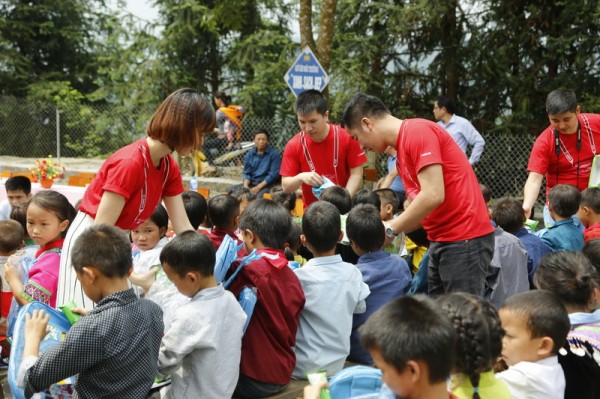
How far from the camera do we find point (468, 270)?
13.3ft

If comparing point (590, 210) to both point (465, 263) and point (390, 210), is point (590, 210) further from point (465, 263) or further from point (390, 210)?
point (465, 263)

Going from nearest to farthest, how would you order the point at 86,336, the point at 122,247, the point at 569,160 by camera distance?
the point at 86,336, the point at 122,247, the point at 569,160

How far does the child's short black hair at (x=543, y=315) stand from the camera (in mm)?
3004

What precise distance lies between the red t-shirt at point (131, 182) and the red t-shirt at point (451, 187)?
1.43 m

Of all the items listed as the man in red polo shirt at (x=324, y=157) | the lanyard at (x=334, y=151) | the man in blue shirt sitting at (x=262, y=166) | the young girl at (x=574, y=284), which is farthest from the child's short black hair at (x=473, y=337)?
the man in blue shirt sitting at (x=262, y=166)

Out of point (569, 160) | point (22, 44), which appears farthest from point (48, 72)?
point (569, 160)

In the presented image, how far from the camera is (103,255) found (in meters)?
3.09

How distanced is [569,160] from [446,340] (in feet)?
14.5

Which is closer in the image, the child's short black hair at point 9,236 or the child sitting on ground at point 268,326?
the child sitting on ground at point 268,326

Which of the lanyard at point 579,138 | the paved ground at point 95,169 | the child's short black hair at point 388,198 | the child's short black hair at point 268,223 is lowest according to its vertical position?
the paved ground at point 95,169

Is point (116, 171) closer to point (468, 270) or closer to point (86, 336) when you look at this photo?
point (86, 336)

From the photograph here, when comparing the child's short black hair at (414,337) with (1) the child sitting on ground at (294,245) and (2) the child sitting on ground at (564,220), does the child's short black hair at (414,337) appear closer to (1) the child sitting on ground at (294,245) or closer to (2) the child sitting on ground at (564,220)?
(1) the child sitting on ground at (294,245)

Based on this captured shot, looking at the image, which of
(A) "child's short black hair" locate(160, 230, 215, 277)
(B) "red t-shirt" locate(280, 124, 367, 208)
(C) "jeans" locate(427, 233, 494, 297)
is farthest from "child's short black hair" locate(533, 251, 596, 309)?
(B) "red t-shirt" locate(280, 124, 367, 208)

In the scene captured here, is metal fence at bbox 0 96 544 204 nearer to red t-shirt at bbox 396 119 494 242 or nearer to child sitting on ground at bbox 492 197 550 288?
child sitting on ground at bbox 492 197 550 288
